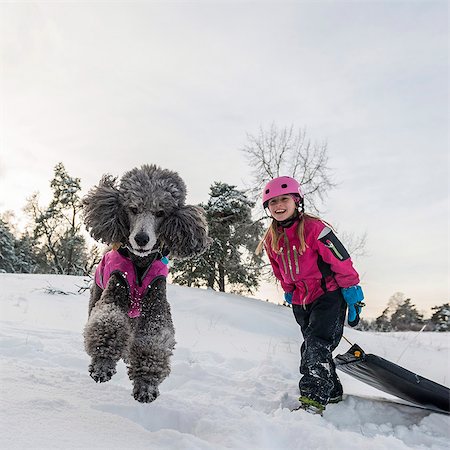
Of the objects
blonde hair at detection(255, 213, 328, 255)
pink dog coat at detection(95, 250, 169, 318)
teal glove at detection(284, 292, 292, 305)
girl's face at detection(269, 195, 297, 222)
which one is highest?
girl's face at detection(269, 195, 297, 222)

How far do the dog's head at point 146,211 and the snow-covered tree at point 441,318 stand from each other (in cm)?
2439

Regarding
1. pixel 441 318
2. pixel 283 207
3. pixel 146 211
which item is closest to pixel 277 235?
pixel 283 207

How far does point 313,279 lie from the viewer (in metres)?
4.09

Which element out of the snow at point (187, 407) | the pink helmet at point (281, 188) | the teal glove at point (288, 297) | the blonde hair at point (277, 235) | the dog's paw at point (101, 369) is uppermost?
the pink helmet at point (281, 188)

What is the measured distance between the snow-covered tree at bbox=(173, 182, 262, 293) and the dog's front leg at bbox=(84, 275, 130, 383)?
1748 centimetres

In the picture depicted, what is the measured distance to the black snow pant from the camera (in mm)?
3703

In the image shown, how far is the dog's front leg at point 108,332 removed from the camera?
2939 mm

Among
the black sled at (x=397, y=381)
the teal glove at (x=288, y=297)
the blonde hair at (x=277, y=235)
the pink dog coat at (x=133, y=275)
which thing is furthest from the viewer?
the teal glove at (x=288, y=297)

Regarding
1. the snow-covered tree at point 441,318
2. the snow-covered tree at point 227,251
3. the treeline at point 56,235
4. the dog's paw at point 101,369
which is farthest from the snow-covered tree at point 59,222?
the dog's paw at point 101,369

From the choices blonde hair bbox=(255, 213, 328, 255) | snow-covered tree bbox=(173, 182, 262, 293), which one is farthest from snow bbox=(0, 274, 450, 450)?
snow-covered tree bbox=(173, 182, 262, 293)

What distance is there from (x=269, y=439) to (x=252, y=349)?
4253 mm

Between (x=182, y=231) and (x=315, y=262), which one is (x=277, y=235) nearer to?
(x=315, y=262)

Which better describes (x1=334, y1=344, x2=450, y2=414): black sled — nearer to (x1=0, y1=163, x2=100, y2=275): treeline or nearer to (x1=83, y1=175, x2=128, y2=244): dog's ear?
(x1=83, y1=175, x2=128, y2=244): dog's ear

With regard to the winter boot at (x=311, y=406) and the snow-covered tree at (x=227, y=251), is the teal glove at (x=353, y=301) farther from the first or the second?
the snow-covered tree at (x=227, y=251)
